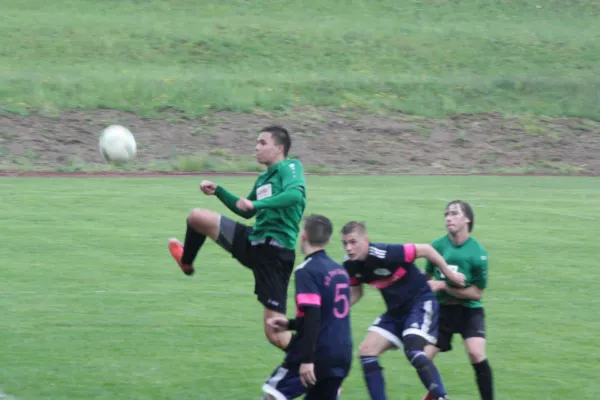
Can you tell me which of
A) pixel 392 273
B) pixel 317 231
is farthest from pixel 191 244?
pixel 317 231

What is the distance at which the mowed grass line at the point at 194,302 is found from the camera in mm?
7836

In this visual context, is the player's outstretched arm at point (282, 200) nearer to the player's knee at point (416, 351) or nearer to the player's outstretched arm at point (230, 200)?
the player's outstretched arm at point (230, 200)

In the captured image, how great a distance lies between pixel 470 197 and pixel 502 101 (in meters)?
18.5

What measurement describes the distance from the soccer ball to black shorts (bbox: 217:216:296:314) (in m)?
18.8

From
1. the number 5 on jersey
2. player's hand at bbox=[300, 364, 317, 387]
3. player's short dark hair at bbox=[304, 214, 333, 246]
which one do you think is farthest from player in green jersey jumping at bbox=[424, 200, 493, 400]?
player's hand at bbox=[300, 364, 317, 387]

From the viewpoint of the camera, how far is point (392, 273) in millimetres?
6871

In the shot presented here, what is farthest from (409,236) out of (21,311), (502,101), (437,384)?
(502,101)

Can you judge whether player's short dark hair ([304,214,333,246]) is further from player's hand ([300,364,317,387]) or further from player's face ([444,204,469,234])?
player's face ([444,204,469,234])

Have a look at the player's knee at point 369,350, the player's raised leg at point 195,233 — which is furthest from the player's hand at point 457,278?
the player's raised leg at point 195,233

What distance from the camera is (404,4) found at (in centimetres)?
5503

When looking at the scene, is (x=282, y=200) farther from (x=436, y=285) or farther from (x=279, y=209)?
(x=436, y=285)

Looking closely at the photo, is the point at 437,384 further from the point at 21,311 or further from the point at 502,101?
the point at 502,101

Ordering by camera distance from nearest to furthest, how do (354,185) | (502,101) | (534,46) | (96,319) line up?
1. (96,319)
2. (354,185)
3. (502,101)
4. (534,46)

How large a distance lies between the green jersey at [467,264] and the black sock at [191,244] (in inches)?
74.4
